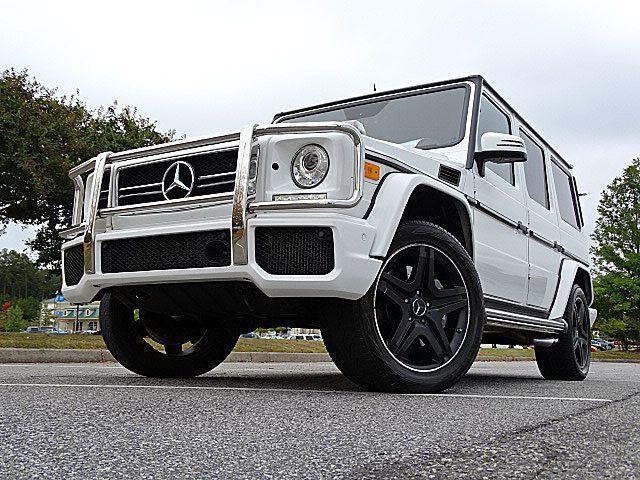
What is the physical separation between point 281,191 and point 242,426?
149 cm

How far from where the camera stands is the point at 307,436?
7.52 feet

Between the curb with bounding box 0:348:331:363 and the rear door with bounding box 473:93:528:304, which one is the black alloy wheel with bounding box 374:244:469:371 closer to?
the rear door with bounding box 473:93:528:304

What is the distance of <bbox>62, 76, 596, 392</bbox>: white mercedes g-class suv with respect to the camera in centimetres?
361

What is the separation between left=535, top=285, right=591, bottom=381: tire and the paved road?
3.09 m

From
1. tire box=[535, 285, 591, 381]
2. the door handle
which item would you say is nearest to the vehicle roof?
the door handle

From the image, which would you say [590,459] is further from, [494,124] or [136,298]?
[494,124]

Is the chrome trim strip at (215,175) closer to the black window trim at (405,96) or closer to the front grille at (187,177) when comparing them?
the front grille at (187,177)

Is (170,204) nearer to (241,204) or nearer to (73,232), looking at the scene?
(241,204)

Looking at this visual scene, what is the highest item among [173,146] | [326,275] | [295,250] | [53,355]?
[173,146]

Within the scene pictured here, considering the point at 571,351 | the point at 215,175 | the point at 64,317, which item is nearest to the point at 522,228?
the point at 571,351

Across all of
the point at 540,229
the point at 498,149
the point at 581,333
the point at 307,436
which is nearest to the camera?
the point at 307,436

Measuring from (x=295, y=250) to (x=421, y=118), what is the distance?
6.74 ft

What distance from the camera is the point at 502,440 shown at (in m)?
2.25

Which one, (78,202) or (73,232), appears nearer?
(73,232)
